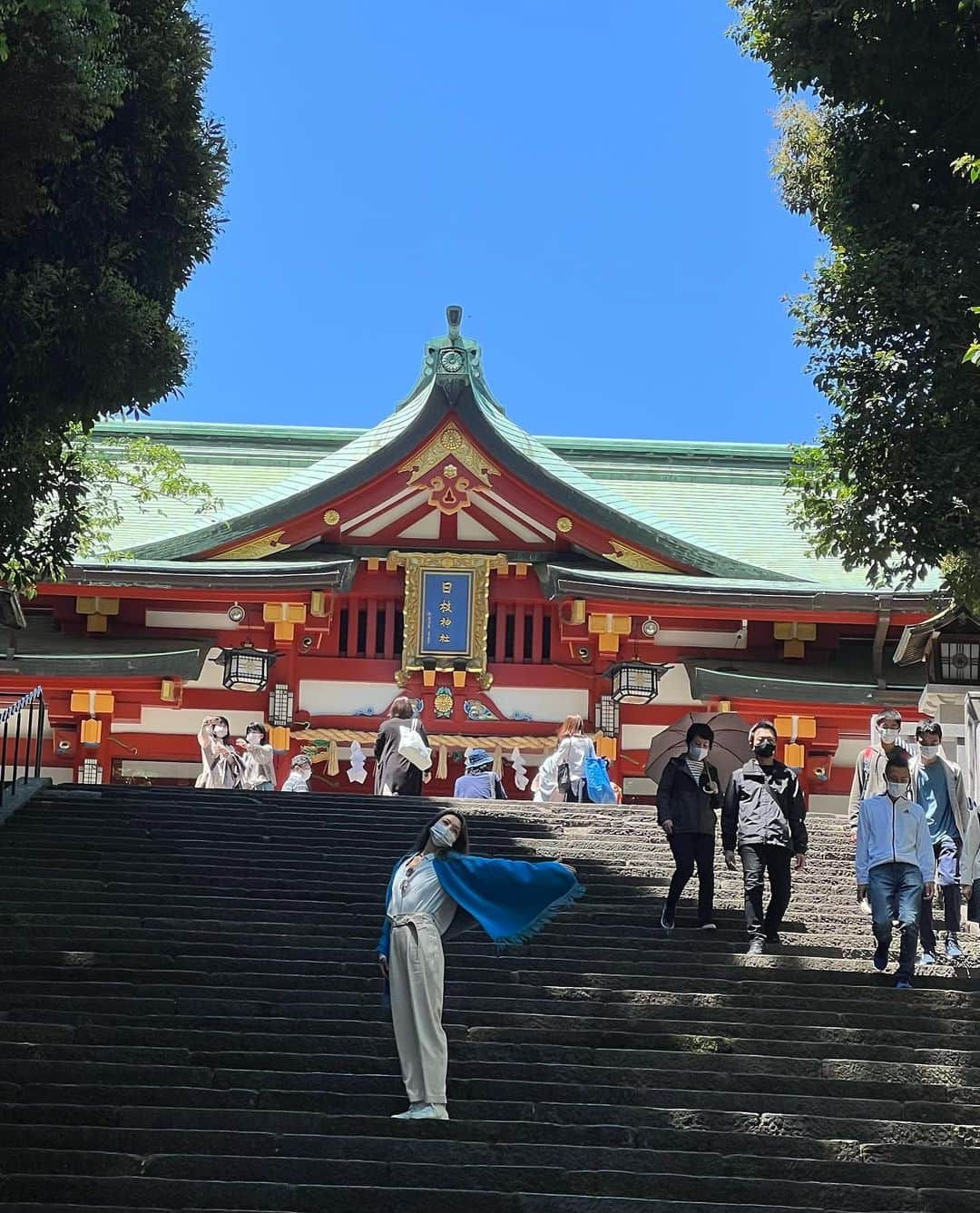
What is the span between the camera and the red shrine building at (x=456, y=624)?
794 inches

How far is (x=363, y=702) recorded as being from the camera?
20.8 m

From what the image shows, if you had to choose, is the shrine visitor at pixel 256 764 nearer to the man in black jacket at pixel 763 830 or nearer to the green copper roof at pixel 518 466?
the green copper roof at pixel 518 466

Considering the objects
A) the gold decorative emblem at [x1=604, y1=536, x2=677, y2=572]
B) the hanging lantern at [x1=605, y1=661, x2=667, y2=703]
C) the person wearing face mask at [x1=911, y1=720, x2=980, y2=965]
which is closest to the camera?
the person wearing face mask at [x1=911, y1=720, x2=980, y2=965]

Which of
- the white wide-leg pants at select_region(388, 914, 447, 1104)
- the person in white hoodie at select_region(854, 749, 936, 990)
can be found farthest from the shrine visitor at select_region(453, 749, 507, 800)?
the white wide-leg pants at select_region(388, 914, 447, 1104)

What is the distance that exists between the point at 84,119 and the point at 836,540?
20.9 ft

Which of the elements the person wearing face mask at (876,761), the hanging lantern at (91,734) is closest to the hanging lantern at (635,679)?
the hanging lantern at (91,734)

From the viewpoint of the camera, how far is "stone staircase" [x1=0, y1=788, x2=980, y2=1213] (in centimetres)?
789

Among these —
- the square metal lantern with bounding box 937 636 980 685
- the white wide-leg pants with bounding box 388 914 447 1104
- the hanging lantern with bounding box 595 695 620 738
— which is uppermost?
the square metal lantern with bounding box 937 636 980 685

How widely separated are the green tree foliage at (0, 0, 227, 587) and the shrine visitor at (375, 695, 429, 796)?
440 centimetres

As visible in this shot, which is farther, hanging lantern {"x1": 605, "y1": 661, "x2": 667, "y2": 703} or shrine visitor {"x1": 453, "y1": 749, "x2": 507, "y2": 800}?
hanging lantern {"x1": 605, "y1": 661, "x2": 667, "y2": 703}

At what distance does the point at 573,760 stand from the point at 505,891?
8377 millimetres

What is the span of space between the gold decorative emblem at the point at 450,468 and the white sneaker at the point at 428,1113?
13.2 metres

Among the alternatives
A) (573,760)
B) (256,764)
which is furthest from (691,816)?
(256,764)

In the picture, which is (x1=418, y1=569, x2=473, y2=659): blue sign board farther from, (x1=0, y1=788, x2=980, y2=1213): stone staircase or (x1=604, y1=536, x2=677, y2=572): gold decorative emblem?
(x1=0, y1=788, x2=980, y2=1213): stone staircase
